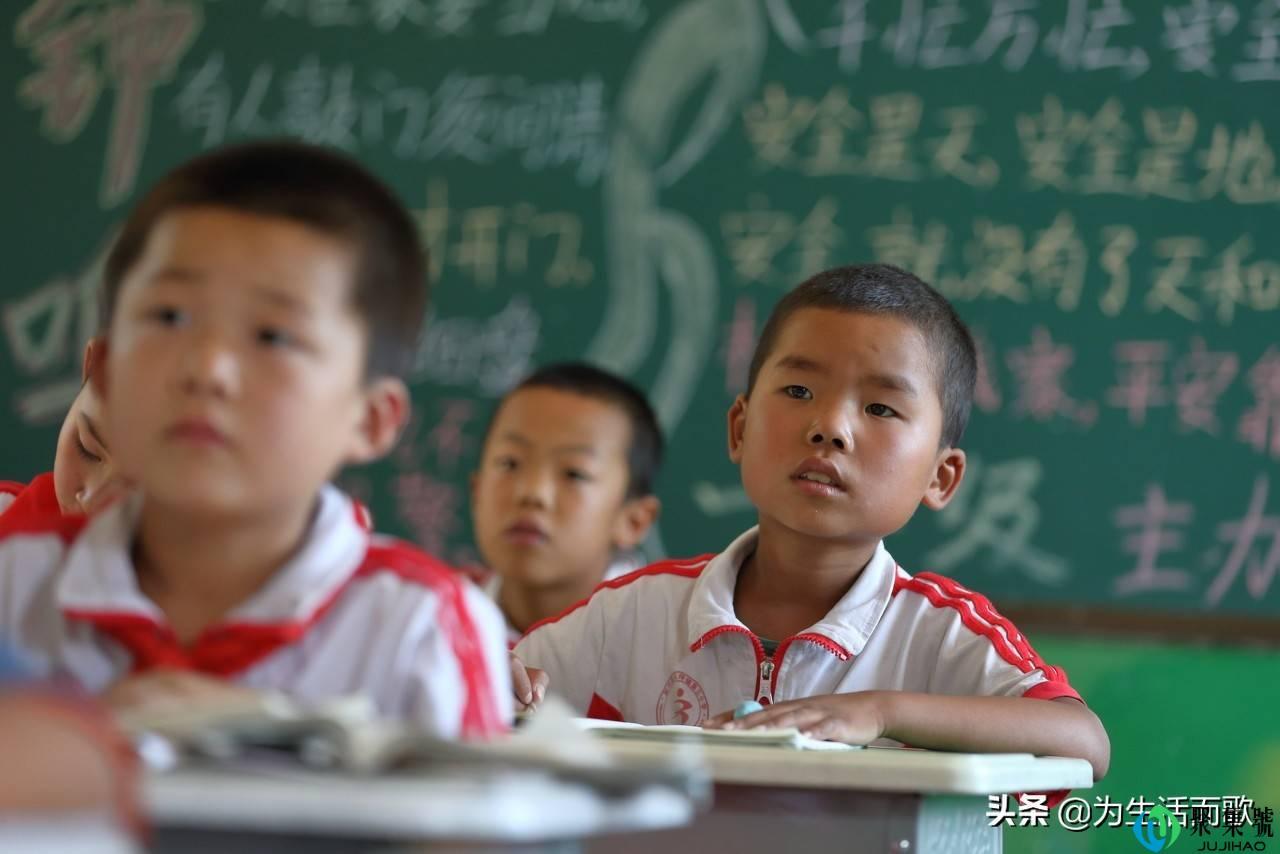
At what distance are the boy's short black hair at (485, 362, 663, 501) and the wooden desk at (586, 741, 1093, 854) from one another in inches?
72.0

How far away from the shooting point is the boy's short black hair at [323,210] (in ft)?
4.11

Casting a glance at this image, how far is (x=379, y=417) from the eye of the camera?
136cm

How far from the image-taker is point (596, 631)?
2.39 m

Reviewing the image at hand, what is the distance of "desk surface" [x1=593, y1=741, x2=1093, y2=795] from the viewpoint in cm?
141

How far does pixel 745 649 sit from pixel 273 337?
47.4 inches

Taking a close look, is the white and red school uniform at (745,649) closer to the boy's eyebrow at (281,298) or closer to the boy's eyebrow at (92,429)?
the boy's eyebrow at (92,429)

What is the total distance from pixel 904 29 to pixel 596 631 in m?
1.73

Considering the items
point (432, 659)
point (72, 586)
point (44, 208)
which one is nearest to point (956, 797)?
point (432, 659)

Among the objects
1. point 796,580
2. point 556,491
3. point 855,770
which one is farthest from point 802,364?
point 556,491

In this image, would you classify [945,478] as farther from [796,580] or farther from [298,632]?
[298,632]

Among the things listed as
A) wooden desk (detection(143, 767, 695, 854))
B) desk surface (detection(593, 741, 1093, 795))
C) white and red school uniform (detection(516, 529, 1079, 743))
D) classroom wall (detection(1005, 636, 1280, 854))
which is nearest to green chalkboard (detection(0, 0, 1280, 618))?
classroom wall (detection(1005, 636, 1280, 854))

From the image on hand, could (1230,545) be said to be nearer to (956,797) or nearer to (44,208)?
(956,797)

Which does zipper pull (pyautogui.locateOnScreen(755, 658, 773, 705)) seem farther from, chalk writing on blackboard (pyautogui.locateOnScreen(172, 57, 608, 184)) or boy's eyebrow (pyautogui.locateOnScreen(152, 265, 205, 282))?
chalk writing on blackboard (pyautogui.locateOnScreen(172, 57, 608, 184))

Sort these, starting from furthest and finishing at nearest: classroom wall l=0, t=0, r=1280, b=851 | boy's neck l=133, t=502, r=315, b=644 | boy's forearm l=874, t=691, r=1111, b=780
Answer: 1. classroom wall l=0, t=0, r=1280, b=851
2. boy's forearm l=874, t=691, r=1111, b=780
3. boy's neck l=133, t=502, r=315, b=644
